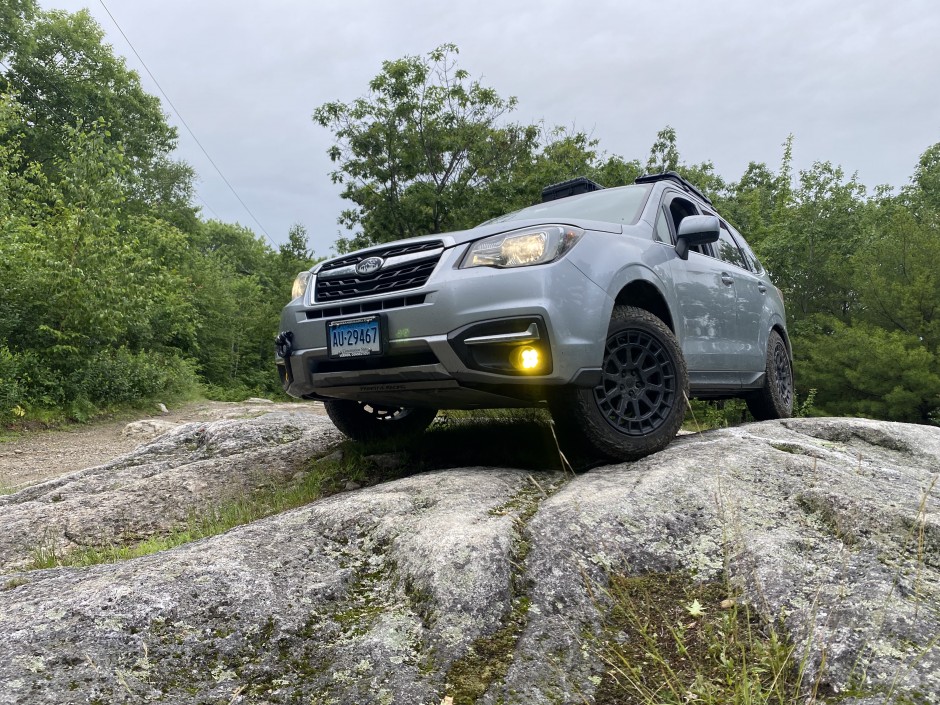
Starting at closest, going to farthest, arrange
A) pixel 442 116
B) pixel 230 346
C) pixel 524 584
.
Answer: pixel 524 584 < pixel 442 116 < pixel 230 346

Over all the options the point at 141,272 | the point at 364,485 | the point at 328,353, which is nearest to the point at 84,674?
the point at 328,353

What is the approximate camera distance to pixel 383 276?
10.7ft

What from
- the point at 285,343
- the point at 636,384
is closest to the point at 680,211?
the point at 636,384

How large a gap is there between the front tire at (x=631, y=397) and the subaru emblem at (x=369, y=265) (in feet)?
3.71

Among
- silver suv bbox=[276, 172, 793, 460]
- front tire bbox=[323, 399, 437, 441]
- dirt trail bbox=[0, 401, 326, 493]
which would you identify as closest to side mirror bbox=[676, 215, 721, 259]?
silver suv bbox=[276, 172, 793, 460]

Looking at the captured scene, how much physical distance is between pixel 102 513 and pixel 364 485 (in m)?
1.38

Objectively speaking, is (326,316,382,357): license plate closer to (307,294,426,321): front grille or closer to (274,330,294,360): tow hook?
(307,294,426,321): front grille

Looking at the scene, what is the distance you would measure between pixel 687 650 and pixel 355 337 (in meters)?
2.09

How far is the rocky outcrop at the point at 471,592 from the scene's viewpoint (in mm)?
1545

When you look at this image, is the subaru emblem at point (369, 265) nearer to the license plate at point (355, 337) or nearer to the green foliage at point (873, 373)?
the license plate at point (355, 337)

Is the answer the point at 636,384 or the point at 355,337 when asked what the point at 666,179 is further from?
the point at 355,337

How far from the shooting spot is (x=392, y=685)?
5.08 ft

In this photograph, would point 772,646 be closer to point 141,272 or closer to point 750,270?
point 750,270

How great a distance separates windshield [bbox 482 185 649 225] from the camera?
3.93 metres
